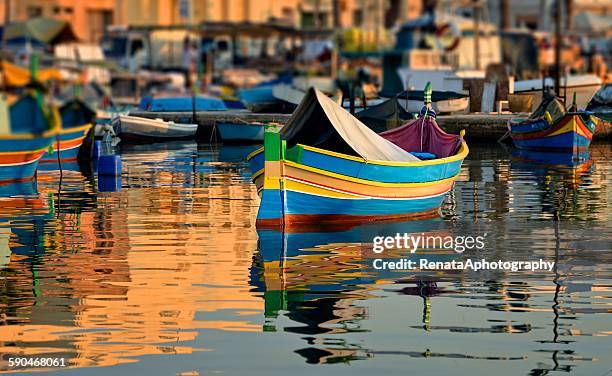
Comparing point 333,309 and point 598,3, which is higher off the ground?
point 598,3

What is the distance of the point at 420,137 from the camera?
3394 centimetres

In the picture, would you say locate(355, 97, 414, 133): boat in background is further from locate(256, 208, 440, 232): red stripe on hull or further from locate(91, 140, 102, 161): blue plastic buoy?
locate(256, 208, 440, 232): red stripe on hull

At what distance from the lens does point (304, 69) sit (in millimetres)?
106938

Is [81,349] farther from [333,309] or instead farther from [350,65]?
[350,65]

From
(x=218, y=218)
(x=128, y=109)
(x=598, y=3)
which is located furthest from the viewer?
(x=598, y=3)

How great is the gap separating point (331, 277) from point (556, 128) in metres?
30.7

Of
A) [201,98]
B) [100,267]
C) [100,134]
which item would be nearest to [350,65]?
[201,98]

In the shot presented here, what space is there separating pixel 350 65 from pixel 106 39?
67.4ft

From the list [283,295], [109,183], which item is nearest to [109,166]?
[109,183]

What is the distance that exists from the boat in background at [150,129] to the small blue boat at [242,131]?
1768mm

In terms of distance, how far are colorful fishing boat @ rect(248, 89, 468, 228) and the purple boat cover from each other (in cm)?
301

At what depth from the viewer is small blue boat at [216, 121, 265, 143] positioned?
58344 mm

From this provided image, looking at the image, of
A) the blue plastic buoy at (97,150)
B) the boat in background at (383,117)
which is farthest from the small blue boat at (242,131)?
the boat in background at (383,117)

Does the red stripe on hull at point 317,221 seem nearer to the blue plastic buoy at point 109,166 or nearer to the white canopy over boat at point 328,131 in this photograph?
the white canopy over boat at point 328,131
